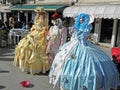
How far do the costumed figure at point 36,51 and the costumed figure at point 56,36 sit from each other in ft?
0.79

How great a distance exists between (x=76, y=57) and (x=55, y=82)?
86cm

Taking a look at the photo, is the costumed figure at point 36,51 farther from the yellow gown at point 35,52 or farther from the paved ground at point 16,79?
the paved ground at point 16,79

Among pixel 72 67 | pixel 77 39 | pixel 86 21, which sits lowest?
pixel 72 67

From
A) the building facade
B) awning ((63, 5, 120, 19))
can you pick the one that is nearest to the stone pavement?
awning ((63, 5, 120, 19))

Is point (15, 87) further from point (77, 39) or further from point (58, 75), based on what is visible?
point (77, 39)

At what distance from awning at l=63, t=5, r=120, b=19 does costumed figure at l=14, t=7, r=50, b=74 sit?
722cm

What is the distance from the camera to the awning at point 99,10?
1413 cm

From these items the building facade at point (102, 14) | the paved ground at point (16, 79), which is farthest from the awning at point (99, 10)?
the paved ground at point (16, 79)

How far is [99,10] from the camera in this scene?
1528cm

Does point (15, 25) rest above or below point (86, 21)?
below

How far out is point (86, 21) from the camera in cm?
546

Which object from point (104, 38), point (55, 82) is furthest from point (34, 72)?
point (104, 38)

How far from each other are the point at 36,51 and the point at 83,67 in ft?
8.27

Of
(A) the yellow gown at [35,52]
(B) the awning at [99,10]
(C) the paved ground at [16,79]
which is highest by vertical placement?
(B) the awning at [99,10]
